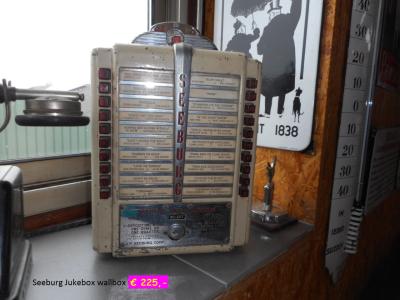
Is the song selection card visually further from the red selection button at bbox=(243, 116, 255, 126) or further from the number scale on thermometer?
the number scale on thermometer

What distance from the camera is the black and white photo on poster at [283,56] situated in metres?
1.04

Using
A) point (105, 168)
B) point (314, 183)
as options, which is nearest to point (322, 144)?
point (314, 183)

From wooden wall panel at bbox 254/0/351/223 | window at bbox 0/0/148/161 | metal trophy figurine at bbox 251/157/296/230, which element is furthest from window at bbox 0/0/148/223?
wooden wall panel at bbox 254/0/351/223

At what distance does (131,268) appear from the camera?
738 mm

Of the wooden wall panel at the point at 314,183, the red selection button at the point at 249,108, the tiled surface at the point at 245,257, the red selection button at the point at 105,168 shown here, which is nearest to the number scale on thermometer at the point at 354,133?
the wooden wall panel at the point at 314,183

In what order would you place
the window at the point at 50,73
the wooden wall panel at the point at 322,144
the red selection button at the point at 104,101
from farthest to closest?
the wooden wall panel at the point at 322,144 → the window at the point at 50,73 → the red selection button at the point at 104,101

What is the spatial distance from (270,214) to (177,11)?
2.80 feet

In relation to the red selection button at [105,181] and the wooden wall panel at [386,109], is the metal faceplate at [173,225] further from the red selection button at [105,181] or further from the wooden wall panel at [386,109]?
the wooden wall panel at [386,109]

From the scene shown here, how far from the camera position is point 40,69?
944 mm

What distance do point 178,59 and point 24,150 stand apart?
567 mm

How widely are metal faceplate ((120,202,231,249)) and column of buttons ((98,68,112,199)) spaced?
0.07 metres

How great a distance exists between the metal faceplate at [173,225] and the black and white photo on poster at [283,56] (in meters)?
0.44

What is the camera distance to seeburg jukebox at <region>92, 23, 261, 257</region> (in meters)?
0.70

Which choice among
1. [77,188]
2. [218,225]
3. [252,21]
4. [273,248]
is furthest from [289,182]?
[77,188]
